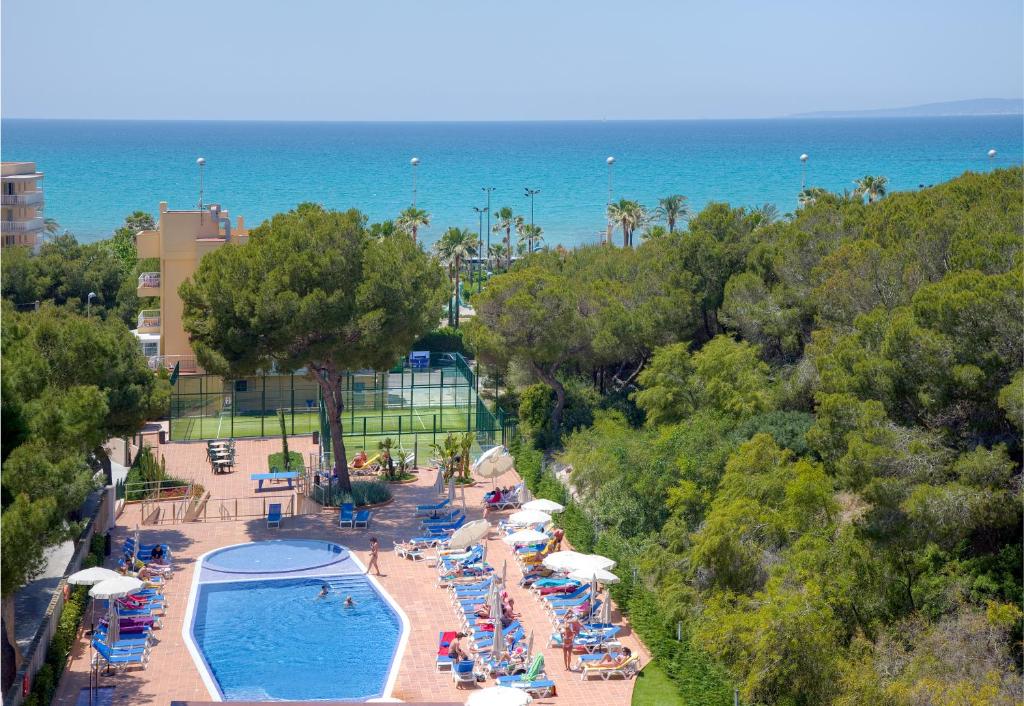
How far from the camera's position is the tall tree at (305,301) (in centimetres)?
2820

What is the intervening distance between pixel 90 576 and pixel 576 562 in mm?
9111

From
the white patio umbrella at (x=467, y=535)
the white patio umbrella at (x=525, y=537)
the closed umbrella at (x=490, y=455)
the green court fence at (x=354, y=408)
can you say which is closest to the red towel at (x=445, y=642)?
the white patio umbrella at (x=525, y=537)

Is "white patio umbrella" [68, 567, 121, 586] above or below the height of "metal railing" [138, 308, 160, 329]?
below

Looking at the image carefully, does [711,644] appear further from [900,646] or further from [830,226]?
[830,226]

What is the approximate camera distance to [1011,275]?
18312mm

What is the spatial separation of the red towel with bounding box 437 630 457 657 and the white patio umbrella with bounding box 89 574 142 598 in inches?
221

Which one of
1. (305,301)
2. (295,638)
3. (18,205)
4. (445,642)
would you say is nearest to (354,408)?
(305,301)

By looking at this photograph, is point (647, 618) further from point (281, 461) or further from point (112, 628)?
point (281, 461)

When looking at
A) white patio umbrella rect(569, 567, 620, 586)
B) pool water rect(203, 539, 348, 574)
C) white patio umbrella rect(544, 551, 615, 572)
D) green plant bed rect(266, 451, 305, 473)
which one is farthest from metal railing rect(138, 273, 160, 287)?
white patio umbrella rect(569, 567, 620, 586)

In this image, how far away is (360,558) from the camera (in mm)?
26391

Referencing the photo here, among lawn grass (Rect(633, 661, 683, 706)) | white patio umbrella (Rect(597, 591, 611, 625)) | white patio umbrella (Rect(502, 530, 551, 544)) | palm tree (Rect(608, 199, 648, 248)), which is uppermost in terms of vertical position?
palm tree (Rect(608, 199, 648, 248))

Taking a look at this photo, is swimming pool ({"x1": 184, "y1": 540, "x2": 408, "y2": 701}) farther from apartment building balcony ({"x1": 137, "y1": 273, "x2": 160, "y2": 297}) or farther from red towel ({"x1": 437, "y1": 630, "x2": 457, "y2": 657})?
apartment building balcony ({"x1": 137, "y1": 273, "x2": 160, "y2": 297})

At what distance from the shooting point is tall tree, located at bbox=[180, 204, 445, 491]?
28.2 m

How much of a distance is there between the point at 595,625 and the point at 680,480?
12.1 feet
